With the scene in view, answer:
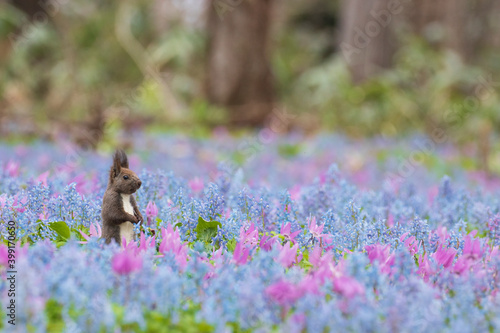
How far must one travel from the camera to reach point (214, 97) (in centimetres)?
1235

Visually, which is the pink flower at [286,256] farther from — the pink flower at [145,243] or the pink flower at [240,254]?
the pink flower at [145,243]

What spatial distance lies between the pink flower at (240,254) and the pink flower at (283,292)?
0.38 metres

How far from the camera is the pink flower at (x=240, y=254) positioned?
2.38m

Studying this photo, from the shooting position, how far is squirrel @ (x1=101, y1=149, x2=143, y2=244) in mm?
2504

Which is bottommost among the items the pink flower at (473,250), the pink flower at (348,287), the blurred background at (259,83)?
the pink flower at (348,287)

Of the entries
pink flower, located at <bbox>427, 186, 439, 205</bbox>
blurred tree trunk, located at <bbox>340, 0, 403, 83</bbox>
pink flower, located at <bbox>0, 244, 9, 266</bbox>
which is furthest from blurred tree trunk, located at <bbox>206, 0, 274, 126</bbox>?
pink flower, located at <bbox>0, 244, 9, 266</bbox>

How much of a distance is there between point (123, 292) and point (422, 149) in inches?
303

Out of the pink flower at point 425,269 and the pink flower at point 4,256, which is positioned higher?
the pink flower at point 4,256

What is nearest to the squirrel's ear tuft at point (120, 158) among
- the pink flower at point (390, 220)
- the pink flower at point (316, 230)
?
the pink flower at point (316, 230)

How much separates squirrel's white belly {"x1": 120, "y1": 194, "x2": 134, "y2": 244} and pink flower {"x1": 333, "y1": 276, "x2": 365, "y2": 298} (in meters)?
0.91

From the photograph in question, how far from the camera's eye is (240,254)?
2416 mm

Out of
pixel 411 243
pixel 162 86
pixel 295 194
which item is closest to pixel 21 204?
pixel 295 194

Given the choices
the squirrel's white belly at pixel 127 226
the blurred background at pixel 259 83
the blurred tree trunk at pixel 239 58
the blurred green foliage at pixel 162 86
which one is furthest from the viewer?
the blurred tree trunk at pixel 239 58

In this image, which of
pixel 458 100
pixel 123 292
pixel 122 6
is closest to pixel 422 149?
pixel 458 100
